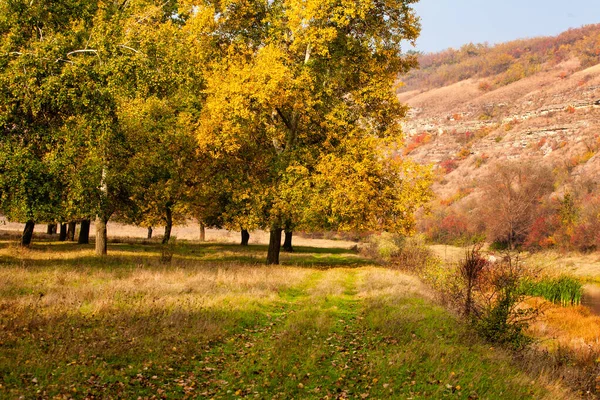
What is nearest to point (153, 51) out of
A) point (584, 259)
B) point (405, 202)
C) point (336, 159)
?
point (336, 159)

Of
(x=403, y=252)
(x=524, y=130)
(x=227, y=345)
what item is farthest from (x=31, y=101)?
(x=524, y=130)

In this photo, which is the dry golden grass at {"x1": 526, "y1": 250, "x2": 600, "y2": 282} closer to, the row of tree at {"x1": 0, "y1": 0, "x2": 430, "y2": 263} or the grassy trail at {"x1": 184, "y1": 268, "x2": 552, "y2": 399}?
the row of tree at {"x1": 0, "y1": 0, "x2": 430, "y2": 263}

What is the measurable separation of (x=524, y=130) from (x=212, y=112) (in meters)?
124

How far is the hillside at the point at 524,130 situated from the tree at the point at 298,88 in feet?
198

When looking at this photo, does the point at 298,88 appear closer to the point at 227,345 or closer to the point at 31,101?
the point at 31,101

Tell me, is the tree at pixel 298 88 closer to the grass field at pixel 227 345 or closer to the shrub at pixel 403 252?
the shrub at pixel 403 252

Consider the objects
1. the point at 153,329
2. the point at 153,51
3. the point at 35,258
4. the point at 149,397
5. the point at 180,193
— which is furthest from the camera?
the point at 180,193

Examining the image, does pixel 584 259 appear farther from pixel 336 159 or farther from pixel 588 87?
pixel 588 87

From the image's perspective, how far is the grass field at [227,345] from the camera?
8039 millimetres

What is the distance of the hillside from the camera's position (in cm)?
9688

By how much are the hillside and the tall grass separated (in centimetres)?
5465

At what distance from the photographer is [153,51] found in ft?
62.4

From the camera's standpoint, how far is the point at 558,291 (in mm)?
25031

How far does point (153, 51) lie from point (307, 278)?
11665mm
